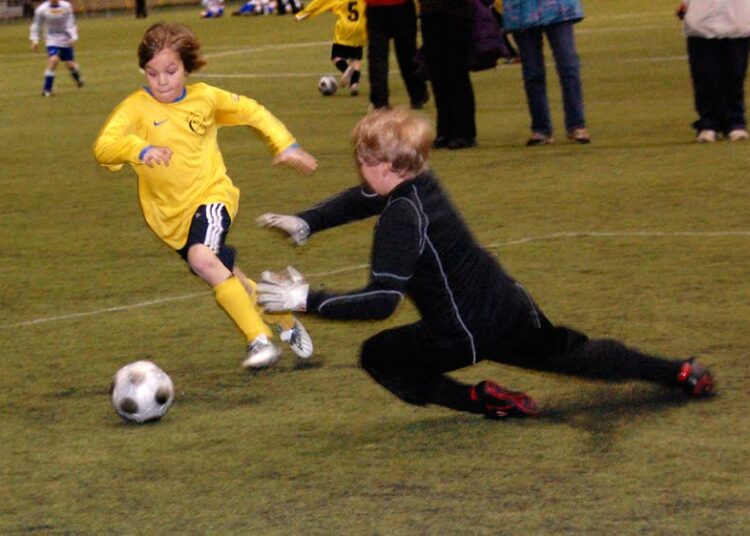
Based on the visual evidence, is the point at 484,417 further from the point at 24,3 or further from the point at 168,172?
the point at 24,3

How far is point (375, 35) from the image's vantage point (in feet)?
51.6

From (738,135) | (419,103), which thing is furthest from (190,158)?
(419,103)

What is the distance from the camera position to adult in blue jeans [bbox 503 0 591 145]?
1316cm

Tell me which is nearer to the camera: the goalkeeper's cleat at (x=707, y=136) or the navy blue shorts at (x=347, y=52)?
the goalkeeper's cleat at (x=707, y=136)

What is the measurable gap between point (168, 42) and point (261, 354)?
1.49 m

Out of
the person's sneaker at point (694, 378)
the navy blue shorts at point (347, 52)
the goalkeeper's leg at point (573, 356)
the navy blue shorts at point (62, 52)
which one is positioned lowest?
the navy blue shorts at point (347, 52)

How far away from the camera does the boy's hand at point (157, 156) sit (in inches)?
272

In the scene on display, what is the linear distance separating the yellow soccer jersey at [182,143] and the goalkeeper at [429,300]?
1510mm

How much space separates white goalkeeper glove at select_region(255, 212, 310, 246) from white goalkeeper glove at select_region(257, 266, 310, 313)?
56 centimetres

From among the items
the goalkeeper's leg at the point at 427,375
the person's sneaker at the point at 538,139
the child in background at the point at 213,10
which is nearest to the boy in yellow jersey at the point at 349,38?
the person's sneaker at the point at 538,139

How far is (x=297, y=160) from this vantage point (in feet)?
24.0

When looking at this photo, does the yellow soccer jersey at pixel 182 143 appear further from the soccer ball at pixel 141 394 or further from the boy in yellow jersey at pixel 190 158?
the soccer ball at pixel 141 394

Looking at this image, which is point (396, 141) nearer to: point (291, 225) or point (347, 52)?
point (291, 225)

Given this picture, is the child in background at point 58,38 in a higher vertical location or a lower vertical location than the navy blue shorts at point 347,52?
higher
